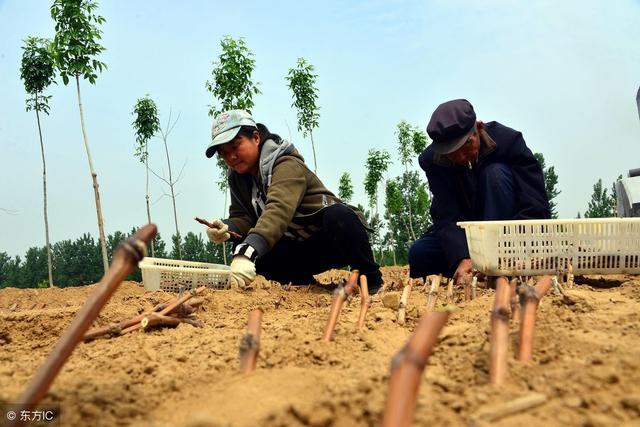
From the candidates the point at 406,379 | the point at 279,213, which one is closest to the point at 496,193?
the point at 279,213

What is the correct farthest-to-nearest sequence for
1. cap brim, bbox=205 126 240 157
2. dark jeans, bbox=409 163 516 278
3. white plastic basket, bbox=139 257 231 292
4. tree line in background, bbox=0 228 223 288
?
tree line in background, bbox=0 228 223 288
white plastic basket, bbox=139 257 231 292
cap brim, bbox=205 126 240 157
dark jeans, bbox=409 163 516 278

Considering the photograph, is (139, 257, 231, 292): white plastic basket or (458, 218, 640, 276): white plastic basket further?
(139, 257, 231, 292): white plastic basket

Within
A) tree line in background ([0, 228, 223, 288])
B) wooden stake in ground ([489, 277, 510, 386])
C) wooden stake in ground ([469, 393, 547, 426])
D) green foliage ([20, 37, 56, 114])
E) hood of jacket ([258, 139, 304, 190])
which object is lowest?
tree line in background ([0, 228, 223, 288])

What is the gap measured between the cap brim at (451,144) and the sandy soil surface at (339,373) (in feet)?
4.35

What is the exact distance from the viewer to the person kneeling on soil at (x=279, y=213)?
147 inches

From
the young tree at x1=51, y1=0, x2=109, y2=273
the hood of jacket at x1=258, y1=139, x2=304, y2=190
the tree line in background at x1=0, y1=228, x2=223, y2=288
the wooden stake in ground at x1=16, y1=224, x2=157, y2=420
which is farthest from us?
the tree line in background at x1=0, y1=228, x2=223, y2=288

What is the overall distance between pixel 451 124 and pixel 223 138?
1512 mm

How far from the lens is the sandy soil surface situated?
1.04m

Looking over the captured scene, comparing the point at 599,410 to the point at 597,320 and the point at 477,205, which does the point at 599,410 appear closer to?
the point at 597,320

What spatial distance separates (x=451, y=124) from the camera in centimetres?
341

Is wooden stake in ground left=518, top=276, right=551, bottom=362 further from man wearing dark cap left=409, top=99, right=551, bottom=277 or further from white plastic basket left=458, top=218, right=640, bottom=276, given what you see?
man wearing dark cap left=409, top=99, right=551, bottom=277

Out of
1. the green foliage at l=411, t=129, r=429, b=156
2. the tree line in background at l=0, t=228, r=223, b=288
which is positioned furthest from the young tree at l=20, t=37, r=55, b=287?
the green foliage at l=411, t=129, r=429, b=156

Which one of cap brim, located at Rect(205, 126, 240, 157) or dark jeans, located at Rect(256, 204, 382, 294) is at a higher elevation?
cap brim, located at Rect(205, 126, 240, 157)

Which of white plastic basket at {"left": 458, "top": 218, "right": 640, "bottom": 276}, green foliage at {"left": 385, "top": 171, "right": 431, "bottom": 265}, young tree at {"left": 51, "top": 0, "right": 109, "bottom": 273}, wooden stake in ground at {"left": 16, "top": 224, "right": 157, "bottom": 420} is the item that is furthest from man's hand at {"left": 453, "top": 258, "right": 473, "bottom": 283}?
green foliage at {"left": 385, "top": 171, "right": 431, "bottom": 265}
